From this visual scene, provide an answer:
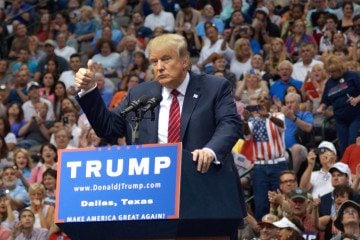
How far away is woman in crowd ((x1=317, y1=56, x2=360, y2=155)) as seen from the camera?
14453 millimetres

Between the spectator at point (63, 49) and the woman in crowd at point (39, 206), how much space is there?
255 inches

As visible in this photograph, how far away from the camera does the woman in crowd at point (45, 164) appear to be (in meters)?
15.4

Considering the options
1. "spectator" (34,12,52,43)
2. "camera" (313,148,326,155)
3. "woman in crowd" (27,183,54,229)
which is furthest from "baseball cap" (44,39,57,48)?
"camera" (313,148,326,155)

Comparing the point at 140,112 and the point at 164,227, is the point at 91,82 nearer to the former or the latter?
the point at 140,112

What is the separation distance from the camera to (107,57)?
758 inches

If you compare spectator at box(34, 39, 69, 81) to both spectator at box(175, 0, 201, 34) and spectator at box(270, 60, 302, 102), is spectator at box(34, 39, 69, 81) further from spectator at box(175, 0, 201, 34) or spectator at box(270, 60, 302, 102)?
spectator at box(270, 60, 302, 102)

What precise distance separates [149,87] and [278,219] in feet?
17.0

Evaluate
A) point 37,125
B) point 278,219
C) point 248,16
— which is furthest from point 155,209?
point 248,16

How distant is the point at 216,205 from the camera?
6352 millimetres

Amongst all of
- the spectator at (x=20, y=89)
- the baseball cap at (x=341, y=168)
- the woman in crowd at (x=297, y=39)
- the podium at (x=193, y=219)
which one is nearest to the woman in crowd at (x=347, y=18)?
the woman in crowd at (x=297, y=39)

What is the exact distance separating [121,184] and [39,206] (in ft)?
24.7

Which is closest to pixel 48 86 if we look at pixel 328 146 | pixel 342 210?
pixel 328 146

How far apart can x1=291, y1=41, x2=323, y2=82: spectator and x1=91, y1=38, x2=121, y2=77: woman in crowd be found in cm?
333

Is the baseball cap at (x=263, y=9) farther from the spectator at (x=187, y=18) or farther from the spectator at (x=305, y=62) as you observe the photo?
the spectator at (x=305, y=62)
